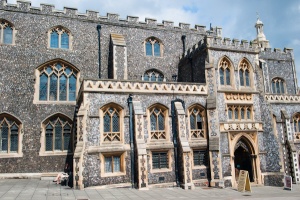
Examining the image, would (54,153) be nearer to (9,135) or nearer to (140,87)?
(9,135)

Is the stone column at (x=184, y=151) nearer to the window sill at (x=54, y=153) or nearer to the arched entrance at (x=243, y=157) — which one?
the arched entrance at (x=243, y=157)

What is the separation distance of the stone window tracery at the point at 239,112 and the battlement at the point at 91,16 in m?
9.01

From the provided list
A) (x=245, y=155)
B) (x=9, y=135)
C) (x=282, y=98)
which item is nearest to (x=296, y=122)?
(x=282, y=98)

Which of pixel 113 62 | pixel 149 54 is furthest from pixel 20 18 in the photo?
pixel 149 54

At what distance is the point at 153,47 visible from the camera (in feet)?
73.9

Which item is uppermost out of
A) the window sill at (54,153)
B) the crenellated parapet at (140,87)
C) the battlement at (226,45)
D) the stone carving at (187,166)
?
the battlement at (226,45)

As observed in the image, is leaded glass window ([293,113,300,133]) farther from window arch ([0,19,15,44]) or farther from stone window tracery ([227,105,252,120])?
window arch ([0,19,15,44])

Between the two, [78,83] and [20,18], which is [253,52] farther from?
[20,18]

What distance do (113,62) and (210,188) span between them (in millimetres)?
11050

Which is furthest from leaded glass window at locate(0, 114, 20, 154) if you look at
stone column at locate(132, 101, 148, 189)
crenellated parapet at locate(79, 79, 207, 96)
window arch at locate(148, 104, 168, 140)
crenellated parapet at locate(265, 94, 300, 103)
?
crenellated parapet at locate(265, 94, 300, 103)

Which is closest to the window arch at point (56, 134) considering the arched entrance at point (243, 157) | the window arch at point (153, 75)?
the window arch at point (153, 75)

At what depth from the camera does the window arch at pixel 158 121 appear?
16328mm

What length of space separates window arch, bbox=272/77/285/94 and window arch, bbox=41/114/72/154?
19.6m

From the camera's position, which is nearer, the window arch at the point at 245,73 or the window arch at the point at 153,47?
the window arch at the point at 245,73
